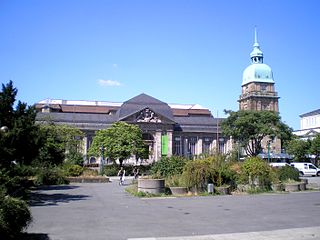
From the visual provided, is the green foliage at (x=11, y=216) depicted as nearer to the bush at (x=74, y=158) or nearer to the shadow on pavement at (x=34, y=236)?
the shadow on pavement at (x=34, y=236)

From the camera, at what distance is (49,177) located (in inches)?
1377

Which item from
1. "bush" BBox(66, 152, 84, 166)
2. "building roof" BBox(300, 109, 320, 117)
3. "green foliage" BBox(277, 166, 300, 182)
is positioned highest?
"building roof" BBox(300, 109, 320, 117)

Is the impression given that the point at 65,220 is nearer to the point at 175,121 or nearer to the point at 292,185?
the point at 292,185

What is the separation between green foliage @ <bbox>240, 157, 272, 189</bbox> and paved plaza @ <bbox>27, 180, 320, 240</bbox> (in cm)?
737

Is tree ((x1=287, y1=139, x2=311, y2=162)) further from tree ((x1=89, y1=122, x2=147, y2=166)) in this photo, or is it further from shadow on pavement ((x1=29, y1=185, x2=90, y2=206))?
shadow on pavement ((x1=29, y1=185, x2=90, y2=206))

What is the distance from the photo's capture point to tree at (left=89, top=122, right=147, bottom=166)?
63.7 m

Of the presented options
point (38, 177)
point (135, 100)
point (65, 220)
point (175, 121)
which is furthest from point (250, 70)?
point (65, 220)

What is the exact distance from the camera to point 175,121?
366ft

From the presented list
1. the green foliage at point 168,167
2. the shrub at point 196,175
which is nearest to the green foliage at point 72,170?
the green foliage at point 168,167

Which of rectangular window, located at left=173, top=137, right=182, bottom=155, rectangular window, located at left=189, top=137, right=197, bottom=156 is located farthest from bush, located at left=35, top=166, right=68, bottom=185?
rectangular window, located at left=189, top=137, right=197, bottom=156

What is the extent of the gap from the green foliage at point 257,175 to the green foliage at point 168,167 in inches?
151

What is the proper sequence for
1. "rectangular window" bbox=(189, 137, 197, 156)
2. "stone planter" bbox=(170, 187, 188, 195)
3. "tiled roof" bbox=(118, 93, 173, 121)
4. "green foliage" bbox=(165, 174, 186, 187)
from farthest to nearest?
"rectangular window" bbox=(189, 137, 197, 156) < "tiled roof" bbox=(118, 93, 173, 121) < "green foliage" bbox=(165, 174, 186, 187) < "stone planter" bbox=(170, 187, 188, 195)

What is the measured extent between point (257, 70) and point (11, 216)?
117935 millimetres

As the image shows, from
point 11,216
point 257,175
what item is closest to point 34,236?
point 11,216
